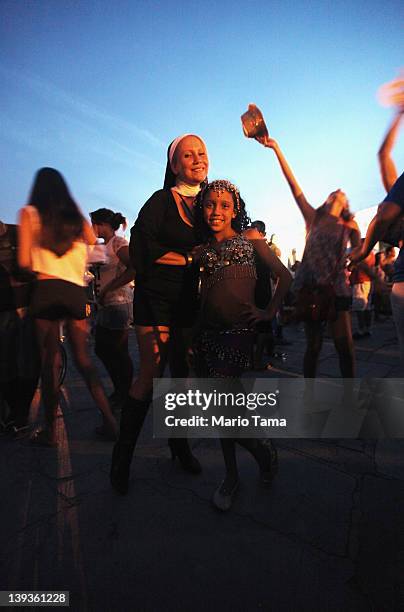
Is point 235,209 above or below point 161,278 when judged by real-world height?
above

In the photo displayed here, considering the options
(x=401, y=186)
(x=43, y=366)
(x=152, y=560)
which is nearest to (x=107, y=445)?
(x=43, y=366)

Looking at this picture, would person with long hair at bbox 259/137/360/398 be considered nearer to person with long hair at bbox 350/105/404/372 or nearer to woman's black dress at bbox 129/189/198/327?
person with long hair at bbox 350/105/404/372

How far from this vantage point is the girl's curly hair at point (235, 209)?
1598 millimetres

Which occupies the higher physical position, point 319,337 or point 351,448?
point 319,337

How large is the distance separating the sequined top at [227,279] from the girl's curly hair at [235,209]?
0.39 feet

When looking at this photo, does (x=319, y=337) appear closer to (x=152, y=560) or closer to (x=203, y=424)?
(x=203, y=424)

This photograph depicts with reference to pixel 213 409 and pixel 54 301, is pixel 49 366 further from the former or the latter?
pixel 213 409

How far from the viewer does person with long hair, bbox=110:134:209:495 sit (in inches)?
63.7

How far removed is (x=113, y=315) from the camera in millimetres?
2787

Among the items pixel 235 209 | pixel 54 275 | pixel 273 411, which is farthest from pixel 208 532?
pixel 54 275

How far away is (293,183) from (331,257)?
64 centimetres

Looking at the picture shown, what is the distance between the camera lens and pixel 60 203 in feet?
7.35

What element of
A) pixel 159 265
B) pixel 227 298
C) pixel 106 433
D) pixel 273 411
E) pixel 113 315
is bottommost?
pixel 106 433

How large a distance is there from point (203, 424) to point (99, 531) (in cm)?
121
